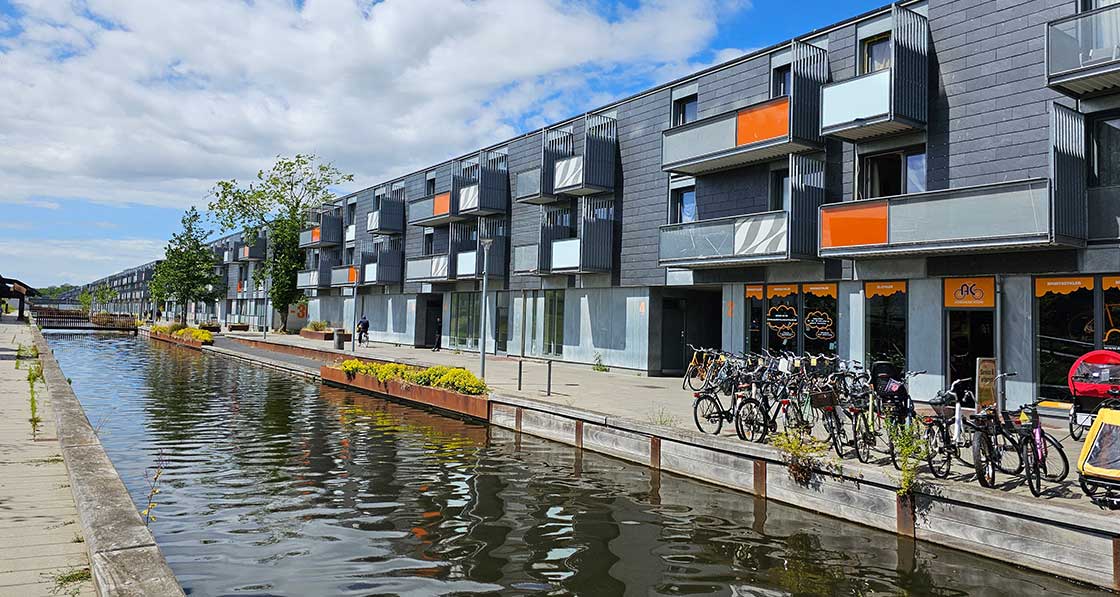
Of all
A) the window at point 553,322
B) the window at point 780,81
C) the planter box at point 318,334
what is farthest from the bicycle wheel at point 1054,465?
the planter box at point 318,334

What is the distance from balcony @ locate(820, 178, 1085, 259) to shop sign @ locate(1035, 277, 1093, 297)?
741 millimetres

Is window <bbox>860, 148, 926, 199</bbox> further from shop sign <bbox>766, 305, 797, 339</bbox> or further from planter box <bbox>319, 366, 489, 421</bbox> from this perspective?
planter box <bbox>319, 366, 489, 421</bbox>

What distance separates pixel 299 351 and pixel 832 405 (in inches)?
1105

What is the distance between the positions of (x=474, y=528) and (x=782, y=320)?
44.4 feet

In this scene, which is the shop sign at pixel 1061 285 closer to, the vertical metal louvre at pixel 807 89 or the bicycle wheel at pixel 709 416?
the vertical metal louvre at pixel 807 89

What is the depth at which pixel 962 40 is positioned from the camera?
54.0 ft

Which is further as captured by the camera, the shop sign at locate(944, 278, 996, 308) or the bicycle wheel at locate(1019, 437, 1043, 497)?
the shop sign at locate(944, 278, 996, 308)

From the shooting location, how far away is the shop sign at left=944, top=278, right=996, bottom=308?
15.5 meters

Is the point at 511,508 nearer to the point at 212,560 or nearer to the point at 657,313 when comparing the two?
the point at 212,560

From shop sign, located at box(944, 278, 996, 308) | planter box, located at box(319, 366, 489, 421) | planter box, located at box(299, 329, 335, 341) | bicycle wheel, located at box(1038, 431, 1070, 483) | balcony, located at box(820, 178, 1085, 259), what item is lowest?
planter box, located at box(319, 366, 489, 421)

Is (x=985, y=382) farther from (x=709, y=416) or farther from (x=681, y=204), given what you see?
(x=681, y=204)

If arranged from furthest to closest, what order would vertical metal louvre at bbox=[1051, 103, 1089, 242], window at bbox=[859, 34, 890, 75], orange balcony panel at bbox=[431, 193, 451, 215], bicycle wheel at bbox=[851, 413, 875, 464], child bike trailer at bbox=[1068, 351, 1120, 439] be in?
orange balcony panel at bbox=[431, 193, 451, 215] → window at bbox=[859, 34, 890, 75] → vertical metal louvre at bbox=[1051, 103, 1089, 242] → child bike trailer at bbox=[1068, 351, 1120, 439] → bicycle wheel at bbox=[851, 413, 875, 464]

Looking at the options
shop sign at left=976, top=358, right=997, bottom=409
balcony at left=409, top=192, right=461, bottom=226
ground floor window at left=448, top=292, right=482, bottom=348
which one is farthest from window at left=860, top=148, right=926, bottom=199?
balcony at left=409, top=192, right=461, bottom=226

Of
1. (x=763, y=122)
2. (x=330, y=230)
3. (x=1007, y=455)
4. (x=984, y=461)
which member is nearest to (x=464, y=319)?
(x=330, y=230)
